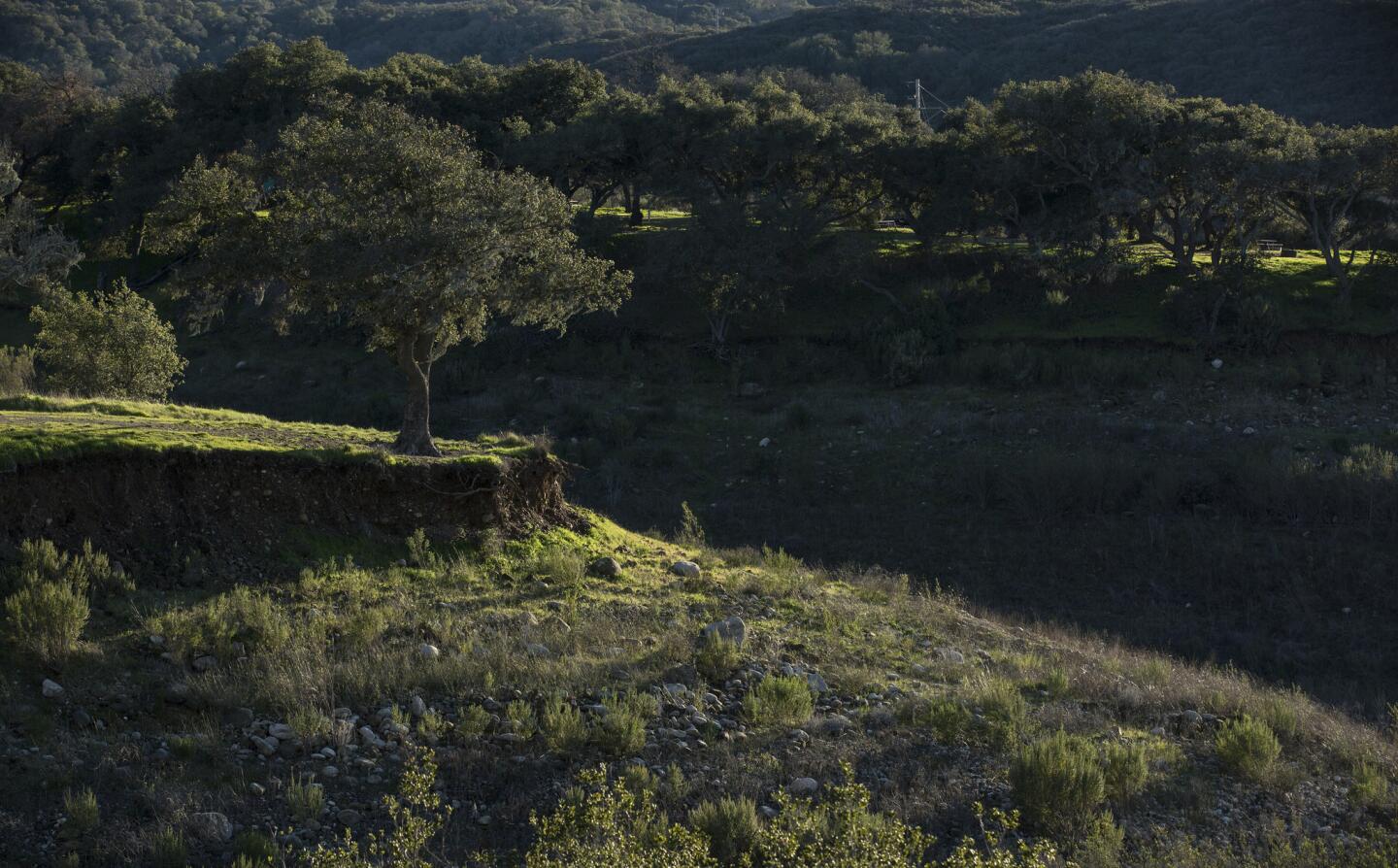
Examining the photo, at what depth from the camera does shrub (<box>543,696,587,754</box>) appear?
342 inches

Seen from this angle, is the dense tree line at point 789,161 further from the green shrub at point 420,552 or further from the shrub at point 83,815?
the shrub at point 83,815

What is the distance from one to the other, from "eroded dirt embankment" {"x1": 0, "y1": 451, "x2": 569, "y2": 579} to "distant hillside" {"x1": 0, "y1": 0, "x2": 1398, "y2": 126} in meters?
60.2

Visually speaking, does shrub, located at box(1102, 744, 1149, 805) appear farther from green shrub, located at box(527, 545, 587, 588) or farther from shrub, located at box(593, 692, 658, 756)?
green shrub, located at box(527, 545, 587, 588)

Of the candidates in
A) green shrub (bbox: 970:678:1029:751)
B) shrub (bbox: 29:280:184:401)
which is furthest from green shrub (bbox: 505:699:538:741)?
shrub (bbox: 29:280:184:401)

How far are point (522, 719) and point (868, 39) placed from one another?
98.3m

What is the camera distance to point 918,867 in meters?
7.17

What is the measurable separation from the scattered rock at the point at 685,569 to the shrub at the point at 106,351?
13134 millimetres

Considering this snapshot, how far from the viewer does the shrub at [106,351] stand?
22484 mm

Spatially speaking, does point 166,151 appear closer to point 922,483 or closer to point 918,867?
point 922,483

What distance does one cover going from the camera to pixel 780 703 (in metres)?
9.85

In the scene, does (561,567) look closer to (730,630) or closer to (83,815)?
(730,630)

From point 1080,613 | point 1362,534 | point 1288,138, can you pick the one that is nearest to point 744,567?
point 1080,613

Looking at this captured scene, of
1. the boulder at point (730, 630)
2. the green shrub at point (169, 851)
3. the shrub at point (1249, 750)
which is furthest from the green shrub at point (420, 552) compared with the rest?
the shrub at point (1249, 750)

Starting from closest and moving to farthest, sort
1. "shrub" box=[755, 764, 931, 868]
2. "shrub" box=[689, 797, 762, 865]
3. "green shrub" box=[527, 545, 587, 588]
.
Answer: "shrub" box=[755, 764, 931, 868] < "shrub" box=[689, 797, 762, 865] < "green shrub" box=[527, 545, 587, 588]
